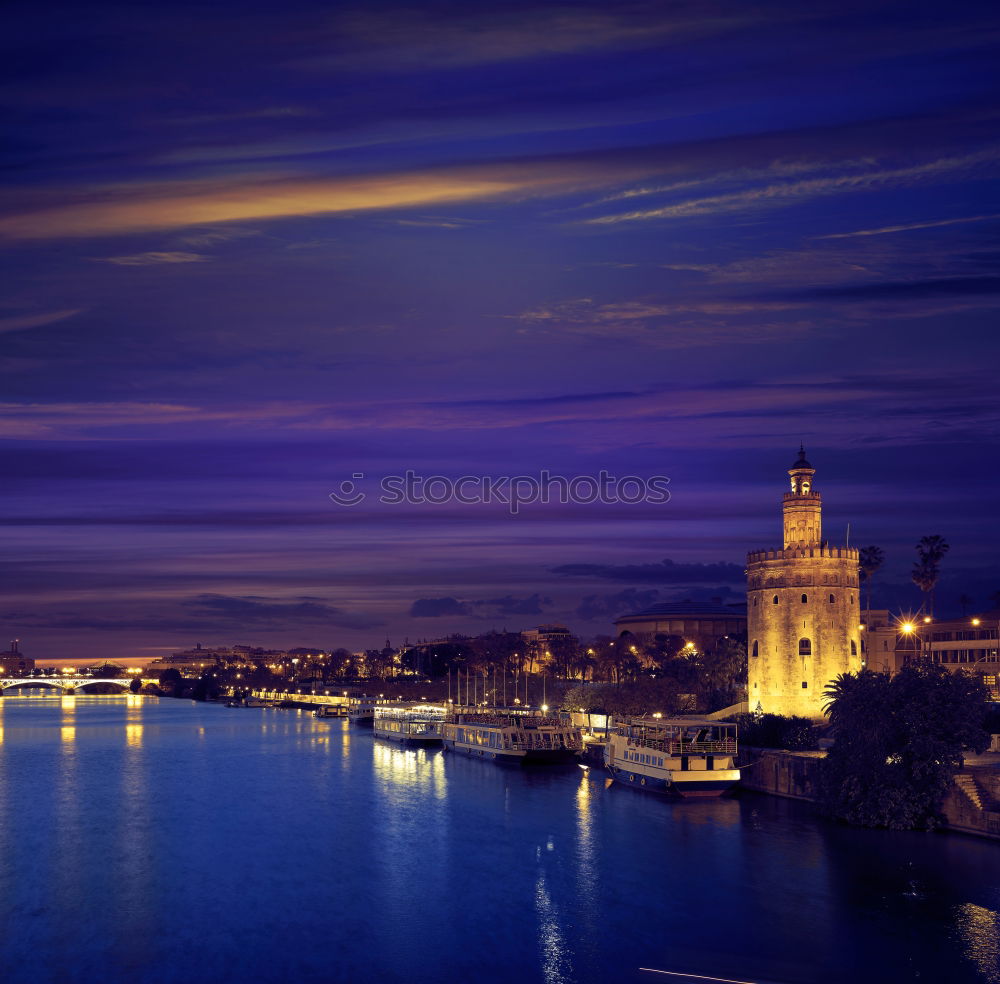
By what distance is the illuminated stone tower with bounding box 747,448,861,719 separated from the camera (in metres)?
86.6

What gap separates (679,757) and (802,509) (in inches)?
1120

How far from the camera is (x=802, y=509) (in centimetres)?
9100

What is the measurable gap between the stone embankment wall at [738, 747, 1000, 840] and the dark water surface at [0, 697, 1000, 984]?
59.3 inches

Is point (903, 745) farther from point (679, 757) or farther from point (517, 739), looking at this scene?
point (517, 739)

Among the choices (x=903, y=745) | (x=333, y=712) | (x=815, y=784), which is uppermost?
(x=903, y=745)

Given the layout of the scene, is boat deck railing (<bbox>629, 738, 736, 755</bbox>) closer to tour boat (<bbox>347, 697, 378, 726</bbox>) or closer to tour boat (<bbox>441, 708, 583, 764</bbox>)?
tour boat (<bbox>441, 708, 583, 764</bbox>)

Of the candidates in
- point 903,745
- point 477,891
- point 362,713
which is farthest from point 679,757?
point 362,713

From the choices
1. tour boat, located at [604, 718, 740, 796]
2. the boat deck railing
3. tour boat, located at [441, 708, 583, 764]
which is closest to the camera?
tour boat, located at [604, 718, 740, 796]

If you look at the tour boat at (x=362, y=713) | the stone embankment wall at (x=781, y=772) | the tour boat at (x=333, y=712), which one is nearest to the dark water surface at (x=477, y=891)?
the stone embankment wall at (x=781, y=772)

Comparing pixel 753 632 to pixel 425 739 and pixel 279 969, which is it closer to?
pixel 425 739

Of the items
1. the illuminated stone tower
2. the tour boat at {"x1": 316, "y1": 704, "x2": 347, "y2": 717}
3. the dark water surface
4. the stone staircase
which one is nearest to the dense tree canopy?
the stone staircase

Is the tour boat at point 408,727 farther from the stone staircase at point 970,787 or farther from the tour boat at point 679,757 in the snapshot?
the stone staircase at point 970,787

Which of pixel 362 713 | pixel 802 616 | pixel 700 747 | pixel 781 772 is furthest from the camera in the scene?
pixel 362 713

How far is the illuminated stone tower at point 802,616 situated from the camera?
8656 centimetres
